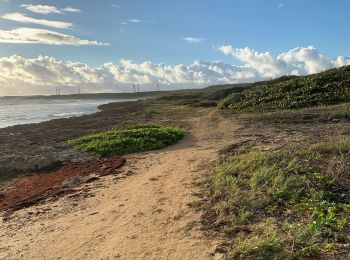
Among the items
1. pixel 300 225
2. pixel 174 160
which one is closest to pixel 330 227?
pixel 300 225

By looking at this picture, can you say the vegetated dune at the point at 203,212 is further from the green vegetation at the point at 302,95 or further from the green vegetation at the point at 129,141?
the green vegetation at the point at 302,95

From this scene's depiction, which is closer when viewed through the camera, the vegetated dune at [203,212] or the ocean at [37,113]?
the vegetated dune at [203,212]

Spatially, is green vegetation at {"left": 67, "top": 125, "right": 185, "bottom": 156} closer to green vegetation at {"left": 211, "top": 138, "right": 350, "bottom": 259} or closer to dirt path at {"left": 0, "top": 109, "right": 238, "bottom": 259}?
dirt path at {"left": 0, "top": 109, "right": 238, "bottom": 259}

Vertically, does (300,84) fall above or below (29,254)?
above

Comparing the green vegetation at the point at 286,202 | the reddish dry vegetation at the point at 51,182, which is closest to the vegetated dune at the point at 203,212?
the green vegetation at the point at 286,202

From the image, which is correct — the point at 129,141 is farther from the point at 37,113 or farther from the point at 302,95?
the point at 37,113

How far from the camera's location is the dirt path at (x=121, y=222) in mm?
6320

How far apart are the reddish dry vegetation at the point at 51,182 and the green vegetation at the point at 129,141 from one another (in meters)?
1.13

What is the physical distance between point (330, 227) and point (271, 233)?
83 cm

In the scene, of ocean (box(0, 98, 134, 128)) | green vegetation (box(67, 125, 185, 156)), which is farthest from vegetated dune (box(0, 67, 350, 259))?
ocean (box(0, 98, 134, 128))

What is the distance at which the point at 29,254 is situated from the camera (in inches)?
261

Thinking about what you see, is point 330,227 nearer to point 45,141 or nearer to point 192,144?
point 192,144

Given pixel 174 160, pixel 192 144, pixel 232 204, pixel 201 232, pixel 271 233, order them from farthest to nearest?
pixel 192 144
pixel 174 160
pixel 232 204
pixel 201 232
pixel 271 233

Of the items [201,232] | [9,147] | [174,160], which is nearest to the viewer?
[201,232]
